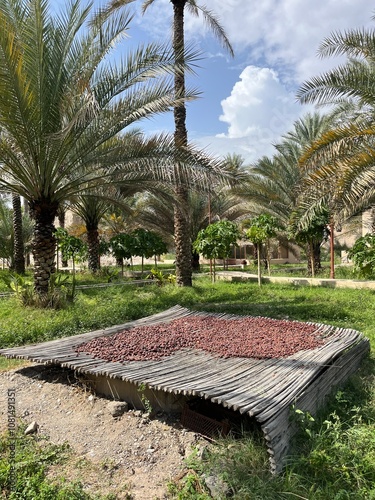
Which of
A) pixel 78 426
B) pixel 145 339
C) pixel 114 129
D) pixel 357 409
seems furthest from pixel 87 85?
pixel 357 409

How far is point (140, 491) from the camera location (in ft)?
10.1

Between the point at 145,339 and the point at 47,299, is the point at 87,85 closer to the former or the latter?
the point at 47,299

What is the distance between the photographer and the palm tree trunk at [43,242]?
9062mm

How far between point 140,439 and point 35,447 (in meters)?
0.87

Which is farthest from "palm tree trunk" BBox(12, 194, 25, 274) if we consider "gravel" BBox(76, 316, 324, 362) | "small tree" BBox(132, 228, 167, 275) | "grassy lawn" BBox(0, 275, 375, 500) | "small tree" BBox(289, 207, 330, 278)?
"gravel" BBox(76, 316, 324, 362)

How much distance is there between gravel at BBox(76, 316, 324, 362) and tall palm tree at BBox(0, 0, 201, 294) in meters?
3.76

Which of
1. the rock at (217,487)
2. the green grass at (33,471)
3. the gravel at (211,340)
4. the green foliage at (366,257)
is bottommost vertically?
the rock at (217,487)

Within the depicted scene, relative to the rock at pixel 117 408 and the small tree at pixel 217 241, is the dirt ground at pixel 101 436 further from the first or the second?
the small tree at pixel 217 241

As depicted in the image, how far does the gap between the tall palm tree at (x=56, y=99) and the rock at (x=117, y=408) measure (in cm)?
474

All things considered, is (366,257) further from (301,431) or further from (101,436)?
(101,436)

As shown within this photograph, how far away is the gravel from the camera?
4844mm

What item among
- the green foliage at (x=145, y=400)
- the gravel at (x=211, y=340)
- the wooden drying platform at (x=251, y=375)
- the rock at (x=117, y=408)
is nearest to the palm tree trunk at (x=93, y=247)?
the gravel at (x=211, y=340)

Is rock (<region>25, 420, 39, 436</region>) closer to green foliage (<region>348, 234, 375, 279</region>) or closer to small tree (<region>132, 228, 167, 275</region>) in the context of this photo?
green foliage (<region>348, 234, 375, 279</region>)

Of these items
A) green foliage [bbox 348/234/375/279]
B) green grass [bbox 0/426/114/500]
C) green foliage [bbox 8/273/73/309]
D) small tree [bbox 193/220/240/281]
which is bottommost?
green grass [bbox 0/426/114/500]
